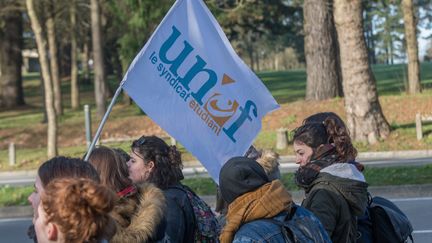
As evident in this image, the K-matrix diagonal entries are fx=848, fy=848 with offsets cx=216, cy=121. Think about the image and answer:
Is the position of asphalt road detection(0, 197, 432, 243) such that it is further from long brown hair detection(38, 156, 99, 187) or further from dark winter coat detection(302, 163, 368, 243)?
long brown hair detection(38, 156, 99, 187)

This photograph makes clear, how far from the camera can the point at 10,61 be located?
39.7m

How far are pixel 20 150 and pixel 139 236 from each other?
23.4 m

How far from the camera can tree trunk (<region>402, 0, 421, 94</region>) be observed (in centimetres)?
2814

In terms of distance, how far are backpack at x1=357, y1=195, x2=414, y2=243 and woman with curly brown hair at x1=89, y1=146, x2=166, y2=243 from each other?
1.08 meters

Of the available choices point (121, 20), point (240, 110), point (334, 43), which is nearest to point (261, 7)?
point (121, 20)

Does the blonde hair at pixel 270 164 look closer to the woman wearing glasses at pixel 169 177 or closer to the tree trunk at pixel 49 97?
the woman wearing glasses at pixel 169 177

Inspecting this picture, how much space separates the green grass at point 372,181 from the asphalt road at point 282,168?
239cm

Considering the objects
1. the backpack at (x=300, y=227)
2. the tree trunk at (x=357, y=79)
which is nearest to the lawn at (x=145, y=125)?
the tree trunk at (x=357, y=79)

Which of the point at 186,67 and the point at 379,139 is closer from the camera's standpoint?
the point at 186,67

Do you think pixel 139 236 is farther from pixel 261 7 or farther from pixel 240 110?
pixel 261 7

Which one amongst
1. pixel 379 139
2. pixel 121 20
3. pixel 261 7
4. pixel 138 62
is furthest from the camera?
pixel 261 7

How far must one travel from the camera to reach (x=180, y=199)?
4.43 meters

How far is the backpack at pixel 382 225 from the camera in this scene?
4211 mm

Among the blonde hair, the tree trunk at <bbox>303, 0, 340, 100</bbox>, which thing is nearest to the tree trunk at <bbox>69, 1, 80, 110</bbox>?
the tree trunk at <bbox>303, 0, 340, 100</bbox>
